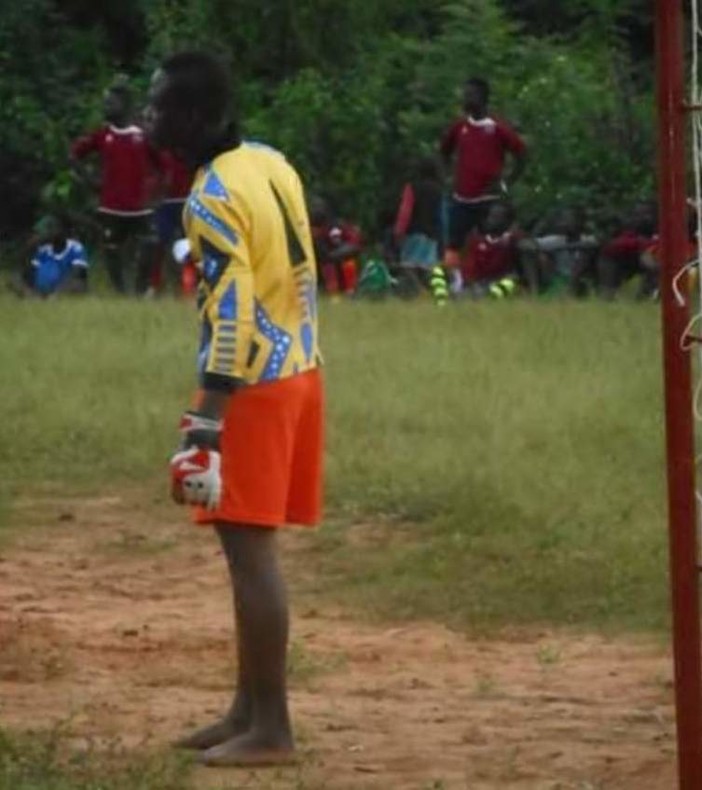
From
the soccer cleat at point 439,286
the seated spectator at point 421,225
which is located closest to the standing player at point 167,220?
the soccer cleat at point 439,286

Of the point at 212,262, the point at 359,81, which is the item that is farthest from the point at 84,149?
the point at 212,262

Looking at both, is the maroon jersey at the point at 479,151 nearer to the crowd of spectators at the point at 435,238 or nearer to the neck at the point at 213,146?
the crowd of spectators at the point at 435,238

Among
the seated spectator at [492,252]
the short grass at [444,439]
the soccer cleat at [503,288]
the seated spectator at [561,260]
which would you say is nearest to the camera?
the short grass at [444,439]

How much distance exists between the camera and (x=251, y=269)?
7301mm

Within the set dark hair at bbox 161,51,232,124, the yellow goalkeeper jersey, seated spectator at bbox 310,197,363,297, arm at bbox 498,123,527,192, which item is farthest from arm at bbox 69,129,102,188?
the yellow goalkeeper jersey

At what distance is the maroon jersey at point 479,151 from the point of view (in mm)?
22844

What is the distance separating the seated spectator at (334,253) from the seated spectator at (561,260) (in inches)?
57.0

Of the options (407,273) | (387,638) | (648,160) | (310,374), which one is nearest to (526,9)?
(648,160)

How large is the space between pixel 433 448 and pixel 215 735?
6040mm

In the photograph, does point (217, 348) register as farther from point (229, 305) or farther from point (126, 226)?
point (126, 226)

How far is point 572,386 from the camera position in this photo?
15531 mm

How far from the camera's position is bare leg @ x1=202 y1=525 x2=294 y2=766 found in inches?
293

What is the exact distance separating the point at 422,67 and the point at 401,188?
70.9 inches

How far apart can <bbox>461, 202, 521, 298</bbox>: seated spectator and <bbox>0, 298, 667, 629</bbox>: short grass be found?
3683 mm
